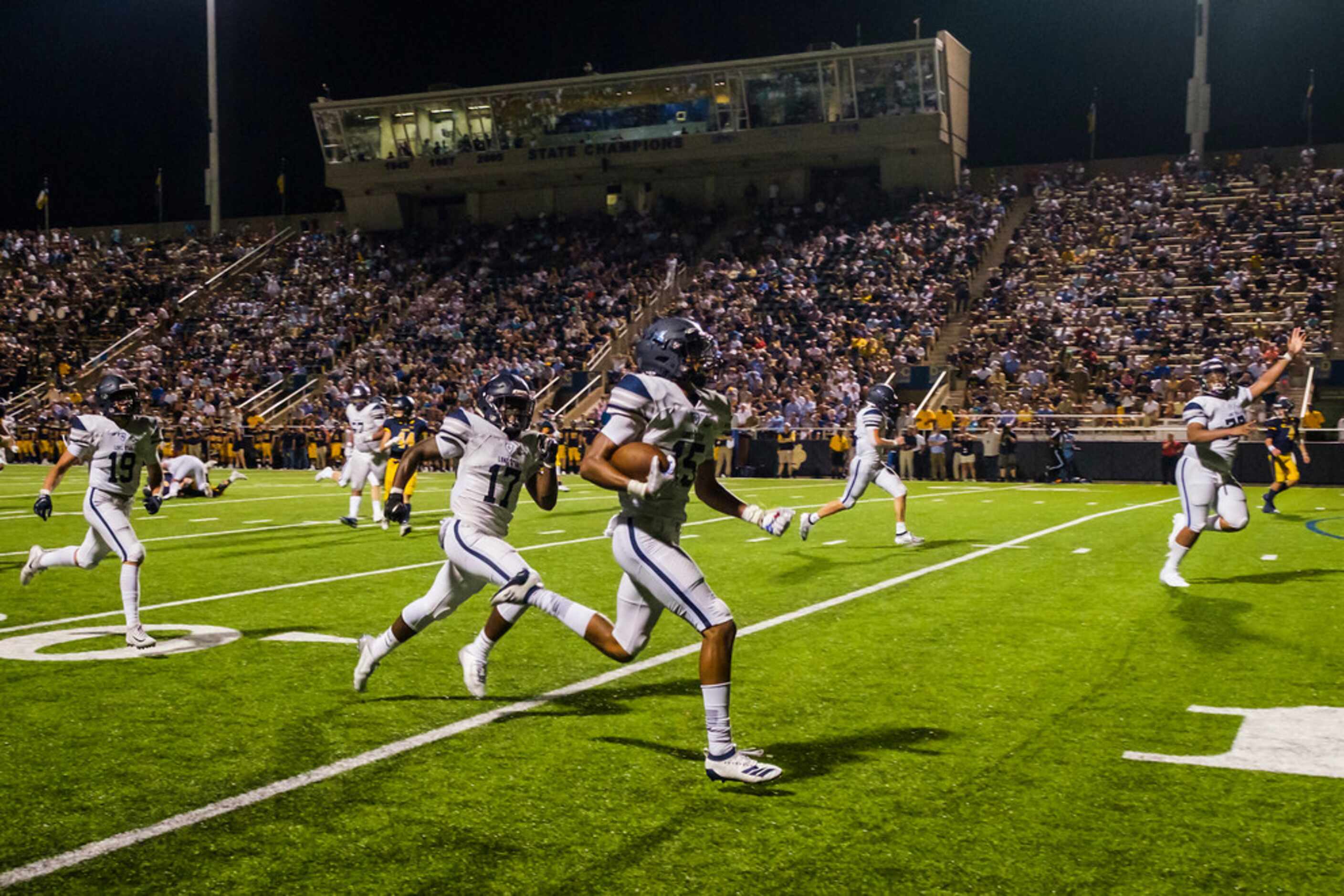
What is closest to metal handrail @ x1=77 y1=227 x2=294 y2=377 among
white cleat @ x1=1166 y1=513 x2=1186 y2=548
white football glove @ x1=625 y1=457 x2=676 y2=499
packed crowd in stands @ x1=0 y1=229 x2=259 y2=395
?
packed crowd in stands @ x1=0 y1=229 x2=259 y2=395

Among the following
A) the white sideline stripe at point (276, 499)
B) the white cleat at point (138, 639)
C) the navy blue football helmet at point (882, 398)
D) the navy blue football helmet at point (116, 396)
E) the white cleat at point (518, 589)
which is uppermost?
the navy blue football helmet at point (116, 396)

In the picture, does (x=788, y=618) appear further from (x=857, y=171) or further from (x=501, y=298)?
(x=857, y=171)

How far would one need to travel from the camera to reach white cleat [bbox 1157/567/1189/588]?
9945 mm

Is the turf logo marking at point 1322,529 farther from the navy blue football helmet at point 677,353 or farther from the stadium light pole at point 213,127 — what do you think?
the stadium light pole at point 213,127

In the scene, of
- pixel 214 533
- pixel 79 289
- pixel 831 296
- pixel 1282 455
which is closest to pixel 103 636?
pixel 214 533

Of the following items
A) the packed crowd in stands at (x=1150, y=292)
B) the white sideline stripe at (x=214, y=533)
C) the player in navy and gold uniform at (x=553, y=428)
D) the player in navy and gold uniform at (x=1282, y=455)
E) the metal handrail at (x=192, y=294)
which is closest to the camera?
the white sideline stripe at (x=214, y=533)

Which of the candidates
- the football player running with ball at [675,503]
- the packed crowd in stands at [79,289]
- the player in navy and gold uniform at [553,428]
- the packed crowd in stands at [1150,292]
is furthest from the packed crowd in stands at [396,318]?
the football player running with ball at [675,503]

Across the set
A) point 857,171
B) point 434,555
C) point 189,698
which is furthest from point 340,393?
point 189,698

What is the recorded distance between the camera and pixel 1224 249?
3209 cm

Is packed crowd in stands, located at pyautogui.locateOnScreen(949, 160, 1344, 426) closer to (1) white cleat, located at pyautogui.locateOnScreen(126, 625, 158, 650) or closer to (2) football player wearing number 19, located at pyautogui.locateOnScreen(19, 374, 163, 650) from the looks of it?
(2) football player wearing number 19, located at pyautogui.locateOnScreen(19, 374, 163, 650)

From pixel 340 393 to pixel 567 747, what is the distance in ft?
101

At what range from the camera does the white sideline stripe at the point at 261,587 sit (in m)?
8.32

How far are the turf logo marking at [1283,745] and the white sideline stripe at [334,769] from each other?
2734 millimetres

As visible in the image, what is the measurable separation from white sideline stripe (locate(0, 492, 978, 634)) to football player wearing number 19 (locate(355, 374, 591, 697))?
331cm
